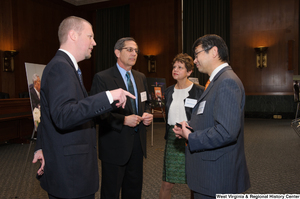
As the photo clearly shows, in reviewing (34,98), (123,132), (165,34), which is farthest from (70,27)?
(165,34)

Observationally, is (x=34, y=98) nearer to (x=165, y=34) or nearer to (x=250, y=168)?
(x=250, y=168)

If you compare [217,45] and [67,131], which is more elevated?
[217,45]

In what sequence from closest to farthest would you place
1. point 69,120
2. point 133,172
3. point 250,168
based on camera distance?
point 69,120
point 133,172
point 250,168

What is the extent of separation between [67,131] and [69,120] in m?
0.18

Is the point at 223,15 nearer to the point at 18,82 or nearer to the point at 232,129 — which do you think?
the point at 18,82

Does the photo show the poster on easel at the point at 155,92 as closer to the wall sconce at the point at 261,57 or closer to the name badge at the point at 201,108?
the name badge at the point at 201,108

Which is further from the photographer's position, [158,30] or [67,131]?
[158,30]

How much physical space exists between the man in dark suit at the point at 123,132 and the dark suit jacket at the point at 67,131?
660 millimetres

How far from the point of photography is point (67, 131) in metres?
1.28

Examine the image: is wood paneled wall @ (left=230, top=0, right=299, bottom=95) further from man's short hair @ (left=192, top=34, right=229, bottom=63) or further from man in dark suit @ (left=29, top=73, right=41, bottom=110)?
man's short hair @ (left=192, top=34, right=229, bottom=63)

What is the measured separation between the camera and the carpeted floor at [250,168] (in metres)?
3.01

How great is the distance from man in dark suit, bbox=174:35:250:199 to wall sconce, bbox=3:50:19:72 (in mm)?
8847

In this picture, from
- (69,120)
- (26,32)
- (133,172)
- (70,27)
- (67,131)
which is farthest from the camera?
(26,32)

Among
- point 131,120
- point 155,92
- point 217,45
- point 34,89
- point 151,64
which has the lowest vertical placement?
point 131,120
